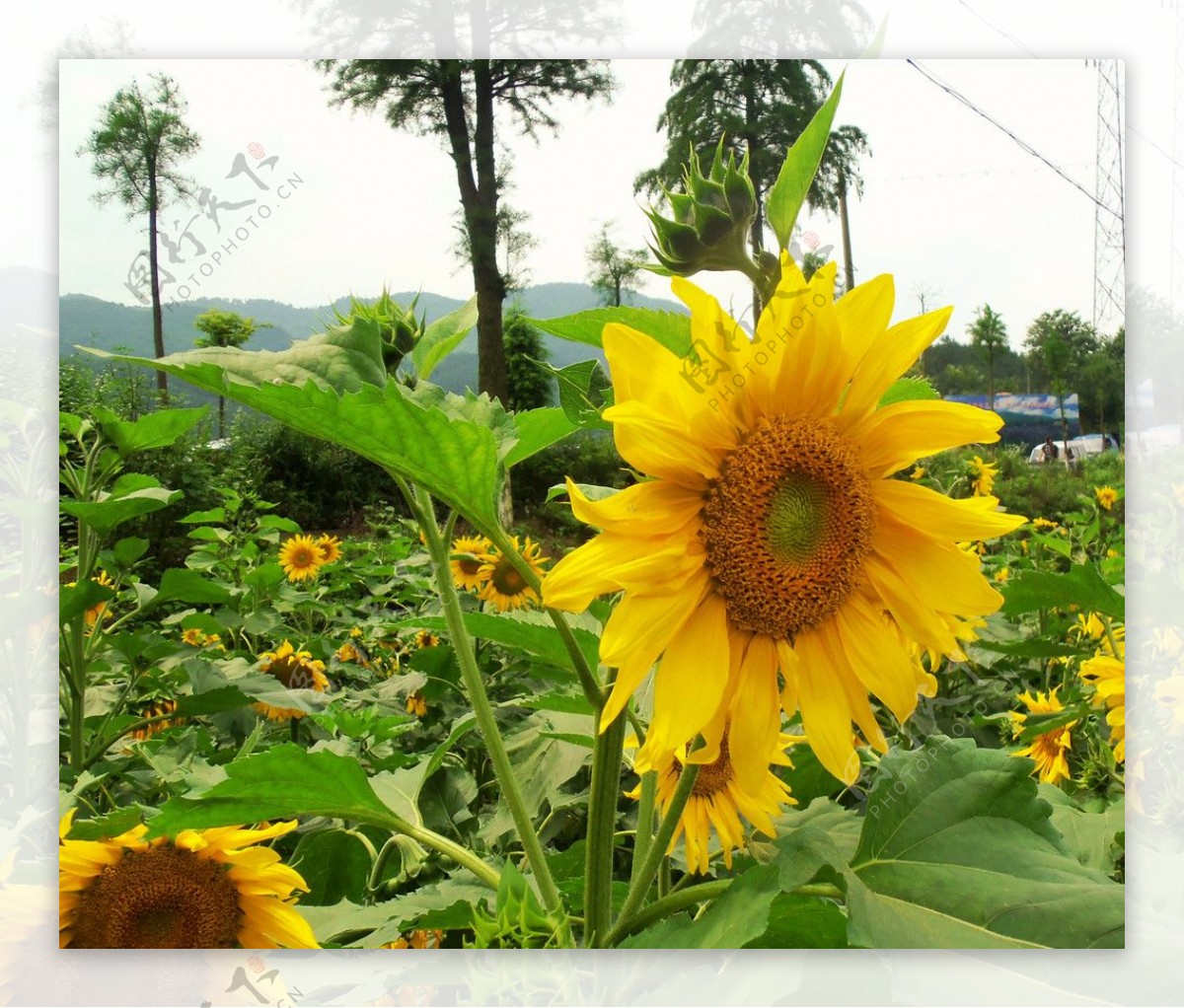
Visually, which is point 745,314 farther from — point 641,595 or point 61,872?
point 61,872

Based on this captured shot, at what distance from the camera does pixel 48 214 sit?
A: 1.47 meters

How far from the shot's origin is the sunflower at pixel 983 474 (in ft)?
5.66

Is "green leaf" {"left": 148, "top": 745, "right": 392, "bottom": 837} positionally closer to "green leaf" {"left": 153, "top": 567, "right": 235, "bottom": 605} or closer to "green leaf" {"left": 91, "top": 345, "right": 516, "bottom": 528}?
"green leaf" {"left": 91, "top": 345, "right": 516, "bottom": 528}

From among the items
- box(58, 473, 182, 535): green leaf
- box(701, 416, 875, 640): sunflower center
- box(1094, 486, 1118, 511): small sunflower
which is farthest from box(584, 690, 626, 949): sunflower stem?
box(1094, 486, 1118, 511): small sunflower

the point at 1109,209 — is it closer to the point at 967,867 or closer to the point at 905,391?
the point at 905,391

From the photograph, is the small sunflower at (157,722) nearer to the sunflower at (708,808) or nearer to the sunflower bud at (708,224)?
the sunflower at (708,808)

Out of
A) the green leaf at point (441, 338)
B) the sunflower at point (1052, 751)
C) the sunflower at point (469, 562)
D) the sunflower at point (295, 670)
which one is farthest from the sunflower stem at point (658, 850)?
the sunflower at point (469, 562)

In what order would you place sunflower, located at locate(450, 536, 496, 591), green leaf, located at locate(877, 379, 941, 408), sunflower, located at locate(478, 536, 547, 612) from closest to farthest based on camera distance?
green leaf, located at locate(877, 379, 941, 408) → sunflower, located at locate(478, 536, 547, 612) → sunflower, located at locate(450, 536, 496, 591)

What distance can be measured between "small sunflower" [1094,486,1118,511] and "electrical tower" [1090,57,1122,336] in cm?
24

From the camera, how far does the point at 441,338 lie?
0.84 m

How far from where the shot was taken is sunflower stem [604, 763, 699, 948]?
0.58 m

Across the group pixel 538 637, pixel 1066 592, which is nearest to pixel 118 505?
pixel 538 637

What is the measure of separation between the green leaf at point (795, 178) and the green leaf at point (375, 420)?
208mm

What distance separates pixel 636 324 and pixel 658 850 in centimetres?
33
